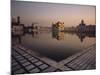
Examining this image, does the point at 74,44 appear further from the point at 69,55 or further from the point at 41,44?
the point at 41,44

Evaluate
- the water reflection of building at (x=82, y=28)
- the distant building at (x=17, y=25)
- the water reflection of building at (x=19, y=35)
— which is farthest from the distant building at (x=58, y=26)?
the distant building at (x=17, y=25)

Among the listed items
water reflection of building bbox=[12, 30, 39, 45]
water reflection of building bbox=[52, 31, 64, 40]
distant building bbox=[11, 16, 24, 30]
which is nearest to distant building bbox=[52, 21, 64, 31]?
water reflection of building bbox=[52, 31, 64, 40]

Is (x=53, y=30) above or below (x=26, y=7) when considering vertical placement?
below

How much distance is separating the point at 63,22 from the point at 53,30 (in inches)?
7.4

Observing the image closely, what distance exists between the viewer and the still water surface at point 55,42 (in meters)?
2.42

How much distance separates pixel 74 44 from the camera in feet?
8.66

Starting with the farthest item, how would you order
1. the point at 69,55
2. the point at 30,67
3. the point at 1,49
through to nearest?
the point at 69,55 → the point at 30,67 → the point at 1,49

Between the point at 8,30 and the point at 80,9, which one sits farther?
the point at 80,9

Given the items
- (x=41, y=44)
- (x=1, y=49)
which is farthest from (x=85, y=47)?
(x=1, y=49)

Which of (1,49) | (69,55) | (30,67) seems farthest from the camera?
(69,55)

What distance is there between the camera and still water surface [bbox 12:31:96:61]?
2420mm

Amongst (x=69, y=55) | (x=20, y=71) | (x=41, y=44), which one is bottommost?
(x=20, y=71)

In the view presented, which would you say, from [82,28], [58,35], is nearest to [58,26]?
[58,35]

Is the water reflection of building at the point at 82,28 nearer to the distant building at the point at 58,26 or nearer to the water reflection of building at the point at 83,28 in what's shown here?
the water reflection of building at the point at 83,28
